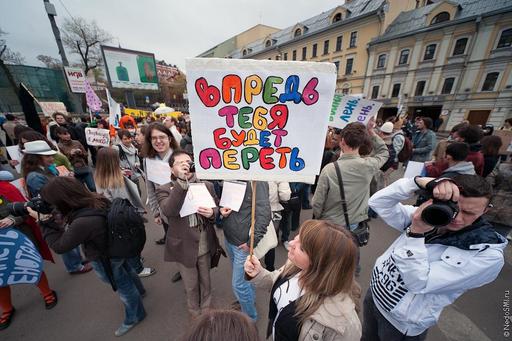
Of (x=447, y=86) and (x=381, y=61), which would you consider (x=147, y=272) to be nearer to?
(x=447, y=86)

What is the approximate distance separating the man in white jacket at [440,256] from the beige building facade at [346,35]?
89.0 feet

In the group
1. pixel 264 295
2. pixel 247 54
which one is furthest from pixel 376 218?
pixel 247 54

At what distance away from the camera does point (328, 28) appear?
2492cm

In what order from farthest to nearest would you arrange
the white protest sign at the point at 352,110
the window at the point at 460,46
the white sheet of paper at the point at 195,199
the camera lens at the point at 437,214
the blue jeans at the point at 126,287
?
the window at the point at 460,46 → the white protest sign at the point at 352,110 → the blue jeans at the point at 126,287 → the white sheet of paper at the point at 195,199 → the camera lens at the point at 437,214

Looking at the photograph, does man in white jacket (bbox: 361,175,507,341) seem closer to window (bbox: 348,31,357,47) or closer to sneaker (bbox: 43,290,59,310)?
sneaker (bbox: 43,290,59,310)

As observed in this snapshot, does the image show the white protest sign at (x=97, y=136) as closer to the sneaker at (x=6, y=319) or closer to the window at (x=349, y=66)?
the sneaker at (x=6, y=319)

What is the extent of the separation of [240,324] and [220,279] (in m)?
2.41

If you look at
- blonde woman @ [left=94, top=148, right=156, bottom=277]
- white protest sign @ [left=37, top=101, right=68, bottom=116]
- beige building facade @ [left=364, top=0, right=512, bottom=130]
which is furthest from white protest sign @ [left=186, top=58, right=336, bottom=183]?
beige building facade @ [left=364, top=0, right=512, bottom=130]

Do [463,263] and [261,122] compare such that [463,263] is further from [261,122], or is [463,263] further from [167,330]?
[167,330]

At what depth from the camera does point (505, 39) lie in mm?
16453

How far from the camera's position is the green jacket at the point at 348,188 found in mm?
2199

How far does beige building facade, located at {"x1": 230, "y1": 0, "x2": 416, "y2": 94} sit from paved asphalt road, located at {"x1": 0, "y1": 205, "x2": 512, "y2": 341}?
86.0ft

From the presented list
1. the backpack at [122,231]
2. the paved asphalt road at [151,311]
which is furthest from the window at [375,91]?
the backpack at [122,231]

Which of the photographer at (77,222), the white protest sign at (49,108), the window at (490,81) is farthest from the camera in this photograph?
the window at (490,81)
